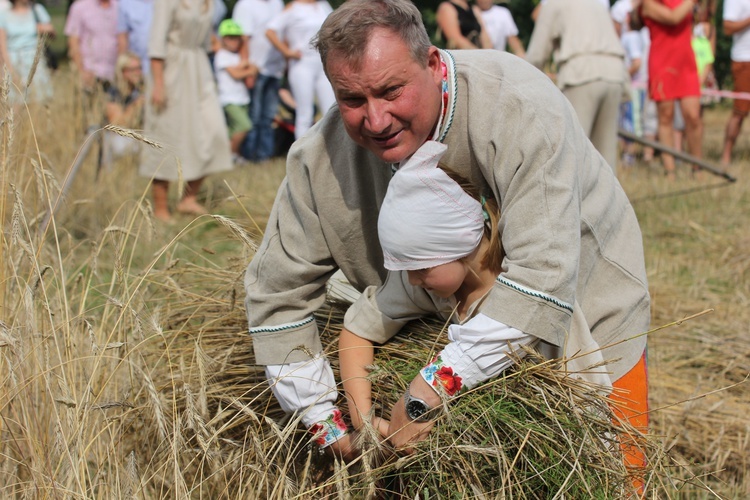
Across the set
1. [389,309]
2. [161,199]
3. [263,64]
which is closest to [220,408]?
[389,309]

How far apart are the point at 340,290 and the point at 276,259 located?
1.54 feet

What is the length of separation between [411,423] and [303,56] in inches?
247

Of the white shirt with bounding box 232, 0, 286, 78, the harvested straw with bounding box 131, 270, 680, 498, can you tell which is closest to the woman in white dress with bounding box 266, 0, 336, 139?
the white shirt with bounding box 232, 0, 286, 78

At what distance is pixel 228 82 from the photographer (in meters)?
8.70

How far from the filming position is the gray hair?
6.28 feet

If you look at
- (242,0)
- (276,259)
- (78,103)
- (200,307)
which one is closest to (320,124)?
(276,259)

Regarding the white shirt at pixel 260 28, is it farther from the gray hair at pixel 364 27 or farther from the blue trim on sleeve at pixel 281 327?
the gray hair at pixel 364 27

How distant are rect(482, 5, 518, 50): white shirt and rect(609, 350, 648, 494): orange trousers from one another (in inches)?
213

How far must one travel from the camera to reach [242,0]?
8.77 meters

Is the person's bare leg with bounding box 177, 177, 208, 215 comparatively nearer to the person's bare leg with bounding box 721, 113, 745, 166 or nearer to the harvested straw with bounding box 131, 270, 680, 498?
the harvested straw with bounding box 131, 270, 680, 498

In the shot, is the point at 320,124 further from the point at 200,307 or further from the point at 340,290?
the point at 200,307

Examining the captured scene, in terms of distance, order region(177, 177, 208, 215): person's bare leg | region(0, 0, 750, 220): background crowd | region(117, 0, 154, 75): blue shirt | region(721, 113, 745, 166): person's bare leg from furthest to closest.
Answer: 1. region(721, 113, 745, 166): person's bare leg
2. region(117, 0, 154, 75): blue shirt
3. region(177, 177, 208, 215): person's bare leg
4. region(0, 0, 750, 220): background crowd

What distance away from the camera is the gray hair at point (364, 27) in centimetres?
191

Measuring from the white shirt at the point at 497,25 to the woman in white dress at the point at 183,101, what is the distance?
7.88ft
